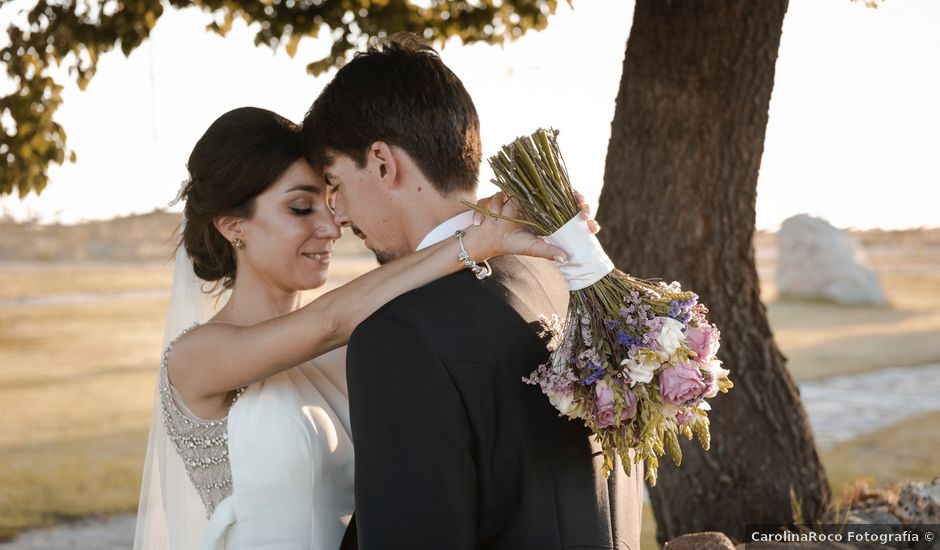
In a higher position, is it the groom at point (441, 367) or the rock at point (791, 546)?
the groom at point (441, 367)

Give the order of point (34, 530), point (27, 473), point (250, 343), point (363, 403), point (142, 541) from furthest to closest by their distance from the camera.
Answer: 1. point (27, 473)
2. point (34, 530)
3. point (142, 541)
4. point (250, 343)
5. point (363, 403)

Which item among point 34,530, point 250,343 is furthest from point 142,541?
point 34,530

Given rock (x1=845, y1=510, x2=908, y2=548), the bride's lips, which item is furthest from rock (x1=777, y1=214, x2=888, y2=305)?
the bride's lips

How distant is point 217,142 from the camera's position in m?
2.87

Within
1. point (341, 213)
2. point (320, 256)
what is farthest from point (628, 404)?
point (320, 256)

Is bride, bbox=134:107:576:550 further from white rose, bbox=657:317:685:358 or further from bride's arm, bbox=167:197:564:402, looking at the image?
white rose, bbox=657:317:685:358

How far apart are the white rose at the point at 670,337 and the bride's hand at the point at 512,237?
0.82 ft

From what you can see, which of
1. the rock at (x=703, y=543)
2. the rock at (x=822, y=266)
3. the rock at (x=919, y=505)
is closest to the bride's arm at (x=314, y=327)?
the rock at (x=703, y=543)

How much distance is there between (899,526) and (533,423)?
328 cm

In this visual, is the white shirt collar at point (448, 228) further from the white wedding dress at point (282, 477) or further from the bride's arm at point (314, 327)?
the white wedding dress at point (282, 477)

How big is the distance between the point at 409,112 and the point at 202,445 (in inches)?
54.0

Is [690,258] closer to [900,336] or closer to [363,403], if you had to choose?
[363,403]

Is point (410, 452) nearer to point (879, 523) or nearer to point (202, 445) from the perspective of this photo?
point (202, 445)

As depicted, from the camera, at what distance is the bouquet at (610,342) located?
70.7 inches
